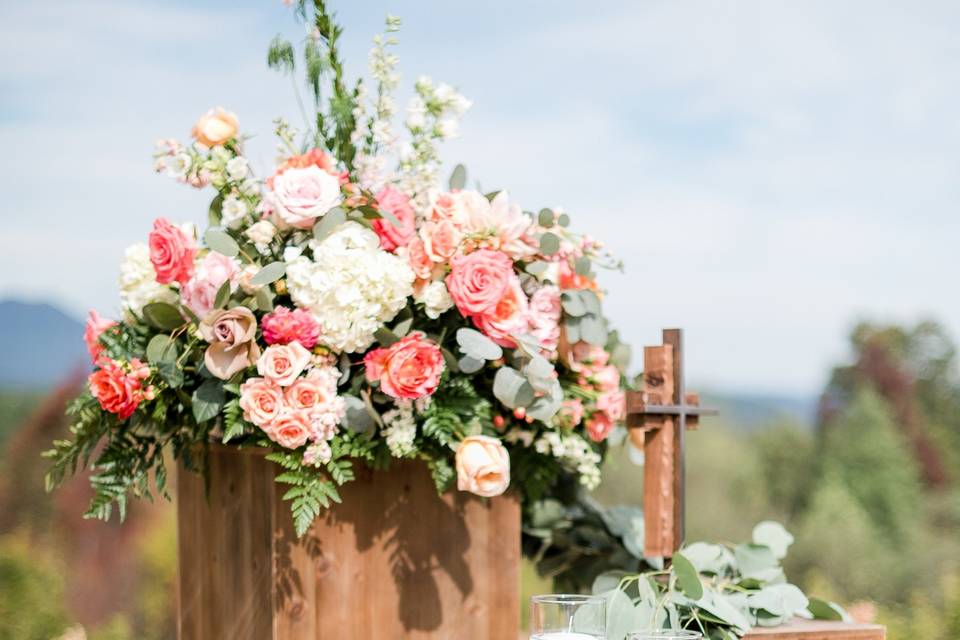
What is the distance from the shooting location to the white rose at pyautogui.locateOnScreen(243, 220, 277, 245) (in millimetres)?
2285

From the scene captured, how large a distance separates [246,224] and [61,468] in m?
0.66

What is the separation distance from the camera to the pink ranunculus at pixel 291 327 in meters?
2.18

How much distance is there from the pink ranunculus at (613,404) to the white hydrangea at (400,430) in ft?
A: 1.82

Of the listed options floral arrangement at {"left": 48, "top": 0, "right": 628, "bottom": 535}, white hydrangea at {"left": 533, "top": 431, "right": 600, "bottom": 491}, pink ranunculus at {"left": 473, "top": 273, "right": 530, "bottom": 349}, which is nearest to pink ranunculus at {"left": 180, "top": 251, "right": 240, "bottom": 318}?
floral arrangement at {"left": 48, "top": 0, "right": 628, "bottom": 535}

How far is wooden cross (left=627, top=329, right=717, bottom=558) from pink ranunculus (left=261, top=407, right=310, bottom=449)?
797 mm

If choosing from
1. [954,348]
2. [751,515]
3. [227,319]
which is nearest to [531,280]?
[227,319]

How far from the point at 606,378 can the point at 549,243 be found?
0.44 m

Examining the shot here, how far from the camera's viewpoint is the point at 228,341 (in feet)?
7.13

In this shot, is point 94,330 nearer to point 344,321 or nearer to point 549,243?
point 344,321

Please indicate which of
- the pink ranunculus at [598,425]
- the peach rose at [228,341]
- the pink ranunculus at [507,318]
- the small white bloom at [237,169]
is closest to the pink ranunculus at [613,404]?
the pink ranunculus at [598,425]

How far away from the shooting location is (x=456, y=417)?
2291 millimetres

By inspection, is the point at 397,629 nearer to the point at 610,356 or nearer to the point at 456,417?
the point at 456,417

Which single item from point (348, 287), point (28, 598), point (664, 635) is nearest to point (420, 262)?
point (348, 287)

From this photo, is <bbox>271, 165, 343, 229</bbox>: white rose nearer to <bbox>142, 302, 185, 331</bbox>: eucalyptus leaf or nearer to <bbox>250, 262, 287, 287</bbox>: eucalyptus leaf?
<bbox>250, 262, 287, 287</bbox>: eucalyptus leaf
